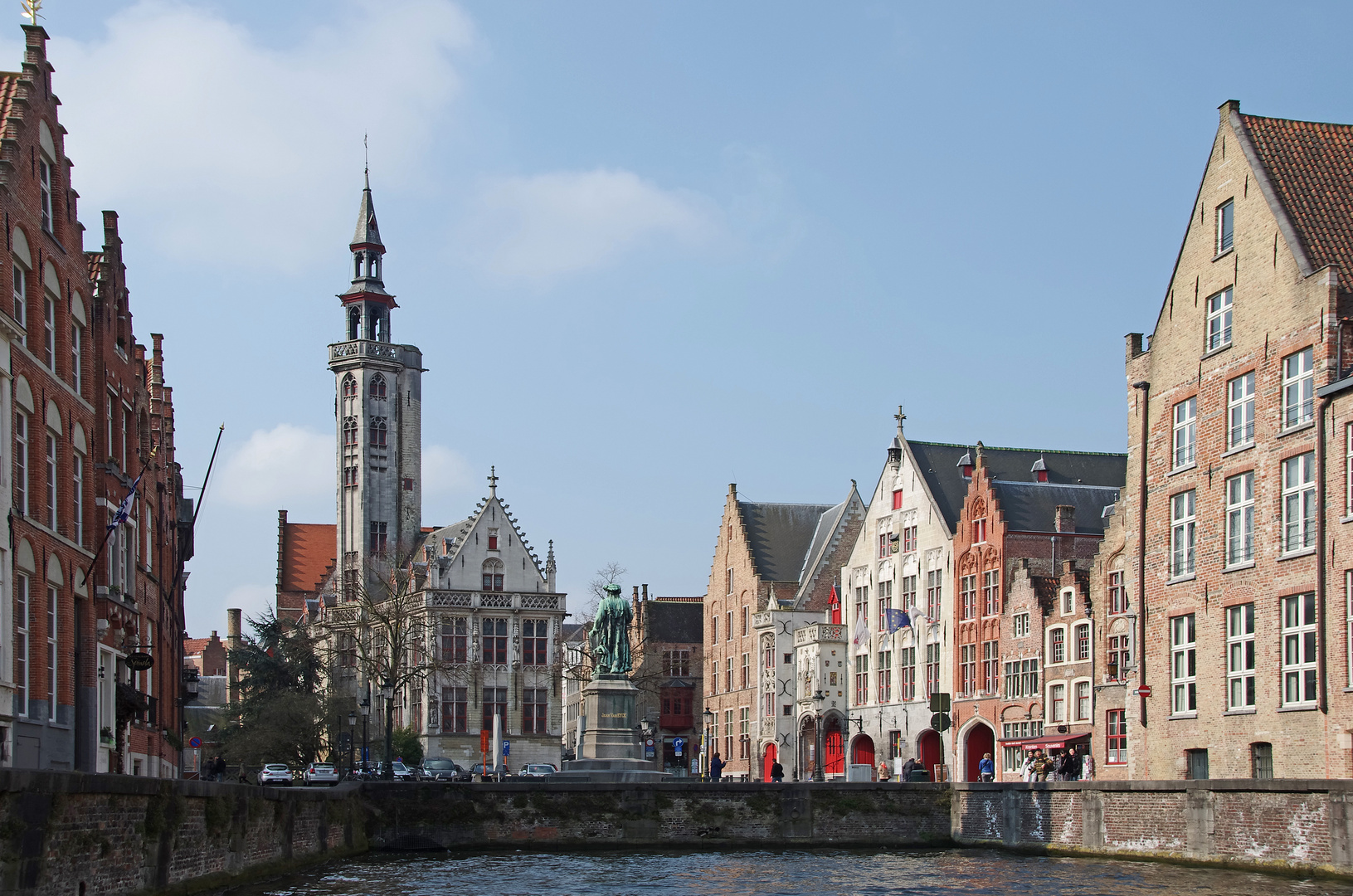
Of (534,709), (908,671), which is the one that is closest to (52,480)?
(908,671)

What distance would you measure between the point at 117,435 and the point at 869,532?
3931 centimetres

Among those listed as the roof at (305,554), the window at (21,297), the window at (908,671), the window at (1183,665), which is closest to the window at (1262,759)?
the window at (1183,665)

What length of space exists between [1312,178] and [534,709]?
59.2 m

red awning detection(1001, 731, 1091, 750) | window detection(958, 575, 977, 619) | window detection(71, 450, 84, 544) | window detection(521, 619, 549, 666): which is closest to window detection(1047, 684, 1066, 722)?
red awning detection(1001, 731, 1091, 750)

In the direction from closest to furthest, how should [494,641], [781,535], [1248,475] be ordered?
[1248,475] → [781,535] → [494,641]

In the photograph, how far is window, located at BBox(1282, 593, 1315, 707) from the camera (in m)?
33.5

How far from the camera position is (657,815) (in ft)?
140

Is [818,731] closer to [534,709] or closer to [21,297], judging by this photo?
[534,709]

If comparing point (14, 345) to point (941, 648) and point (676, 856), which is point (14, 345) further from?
point (941, 648)

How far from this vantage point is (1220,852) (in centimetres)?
3142

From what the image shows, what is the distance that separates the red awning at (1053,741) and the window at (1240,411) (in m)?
18.6

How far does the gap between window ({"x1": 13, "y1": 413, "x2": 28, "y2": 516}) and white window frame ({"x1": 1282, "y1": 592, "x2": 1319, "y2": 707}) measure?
990 inches

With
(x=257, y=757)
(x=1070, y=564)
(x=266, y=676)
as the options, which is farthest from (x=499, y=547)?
(x=1070, y=564)

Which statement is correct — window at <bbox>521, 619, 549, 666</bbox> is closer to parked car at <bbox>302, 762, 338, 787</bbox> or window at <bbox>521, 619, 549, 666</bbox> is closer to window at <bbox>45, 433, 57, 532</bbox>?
parked car at <bbox>302, 762, 338, 787</bbox>
